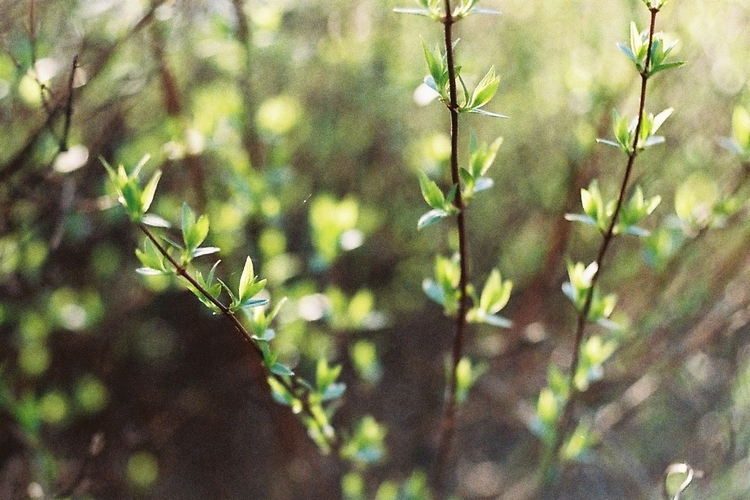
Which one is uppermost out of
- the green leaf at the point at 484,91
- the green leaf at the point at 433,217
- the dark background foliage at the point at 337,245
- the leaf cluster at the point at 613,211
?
the green leaf at the point at 484,91

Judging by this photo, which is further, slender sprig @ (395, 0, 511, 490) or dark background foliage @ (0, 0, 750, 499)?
dark background foliage @ (0, 0, 750, 499)

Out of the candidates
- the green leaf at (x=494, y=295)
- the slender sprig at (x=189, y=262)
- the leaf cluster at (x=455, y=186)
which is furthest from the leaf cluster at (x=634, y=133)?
the slender sprig at (x=189, y=262)

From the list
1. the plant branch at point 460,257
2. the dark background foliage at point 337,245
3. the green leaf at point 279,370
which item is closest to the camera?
the plant branch at point 460,257

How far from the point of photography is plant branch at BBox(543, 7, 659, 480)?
22.4 inches

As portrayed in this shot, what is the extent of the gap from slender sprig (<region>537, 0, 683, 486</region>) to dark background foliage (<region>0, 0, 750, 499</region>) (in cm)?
21

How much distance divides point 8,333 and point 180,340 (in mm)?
352

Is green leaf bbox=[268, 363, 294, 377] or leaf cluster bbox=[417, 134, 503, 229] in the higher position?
leaf cluster bbox=[417, 134, 503, 229]

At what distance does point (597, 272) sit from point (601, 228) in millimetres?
52

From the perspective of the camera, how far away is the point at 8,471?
1.25 m

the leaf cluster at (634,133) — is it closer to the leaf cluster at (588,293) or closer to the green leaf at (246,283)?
the leaf cluster at (588,293)

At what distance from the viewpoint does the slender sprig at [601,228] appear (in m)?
0.58

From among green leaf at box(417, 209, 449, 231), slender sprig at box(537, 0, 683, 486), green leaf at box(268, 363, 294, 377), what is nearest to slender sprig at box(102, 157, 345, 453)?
green leaf at box(268, 363, 294, 377)

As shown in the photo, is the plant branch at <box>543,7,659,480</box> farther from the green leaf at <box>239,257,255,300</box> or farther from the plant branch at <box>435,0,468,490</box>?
the green leaf at <box>239,257,255,300</box>

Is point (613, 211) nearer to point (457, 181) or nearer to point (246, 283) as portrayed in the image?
point (457, 181)
